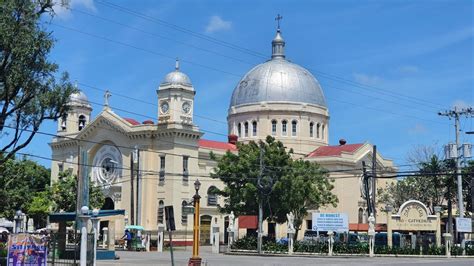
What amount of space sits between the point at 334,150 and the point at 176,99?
2103 centimetres

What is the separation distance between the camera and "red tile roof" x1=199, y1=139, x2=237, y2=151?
78.9 metres

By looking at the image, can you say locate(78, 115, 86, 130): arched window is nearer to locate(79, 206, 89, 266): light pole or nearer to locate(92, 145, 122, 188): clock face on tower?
locate(92, 145, 122, 188): clock face on tower

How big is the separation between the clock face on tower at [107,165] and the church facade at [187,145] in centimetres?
11

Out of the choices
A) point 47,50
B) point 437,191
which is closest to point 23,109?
point 47,50

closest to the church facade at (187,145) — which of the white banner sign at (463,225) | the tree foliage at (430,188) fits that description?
the tree foliage at (430,188)

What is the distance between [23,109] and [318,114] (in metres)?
58.5

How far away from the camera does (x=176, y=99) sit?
7050 centimetres

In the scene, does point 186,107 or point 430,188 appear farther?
point 430,188

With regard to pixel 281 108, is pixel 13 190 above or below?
below

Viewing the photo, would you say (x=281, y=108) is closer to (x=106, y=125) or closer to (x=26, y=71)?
(x=106, y=125)

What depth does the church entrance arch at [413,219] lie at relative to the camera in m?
51.1

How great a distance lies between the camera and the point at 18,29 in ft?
96.0

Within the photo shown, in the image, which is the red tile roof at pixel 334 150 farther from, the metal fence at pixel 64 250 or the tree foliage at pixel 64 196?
the metal fence at pixel 64 250

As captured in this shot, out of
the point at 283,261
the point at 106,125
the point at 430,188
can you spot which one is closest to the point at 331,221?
the point at 283,261
